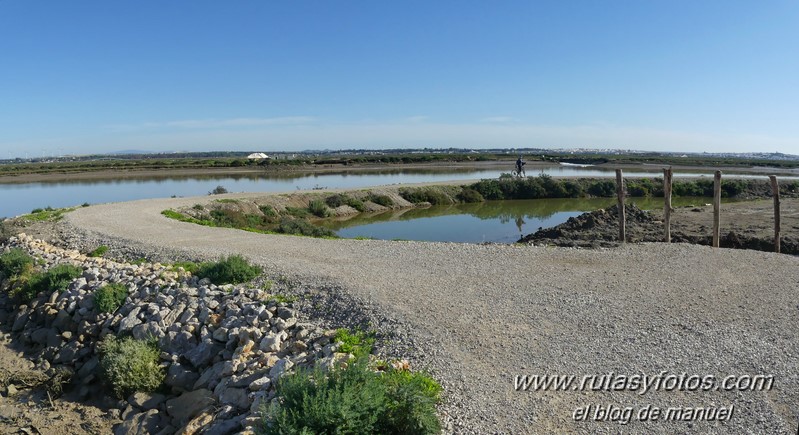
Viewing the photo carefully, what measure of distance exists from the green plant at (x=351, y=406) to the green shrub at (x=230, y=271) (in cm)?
570

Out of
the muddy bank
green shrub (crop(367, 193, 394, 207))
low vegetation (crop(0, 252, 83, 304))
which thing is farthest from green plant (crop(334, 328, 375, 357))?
green shrub (crop(367, 193, 394, 207))

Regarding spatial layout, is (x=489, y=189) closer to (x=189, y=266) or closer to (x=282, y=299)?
(x=189, y=266)

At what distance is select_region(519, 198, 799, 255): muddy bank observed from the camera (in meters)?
17.3

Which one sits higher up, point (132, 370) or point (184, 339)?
point (184, 339)

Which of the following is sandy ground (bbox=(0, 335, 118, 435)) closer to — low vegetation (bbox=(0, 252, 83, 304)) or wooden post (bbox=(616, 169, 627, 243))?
low vegetation (bbox=(0, 252, 83, 304))

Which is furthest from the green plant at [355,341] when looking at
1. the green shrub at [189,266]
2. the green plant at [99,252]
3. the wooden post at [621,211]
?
the wooden post at [621,211]

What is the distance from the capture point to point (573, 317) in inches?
336

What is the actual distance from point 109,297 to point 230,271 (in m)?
2.49

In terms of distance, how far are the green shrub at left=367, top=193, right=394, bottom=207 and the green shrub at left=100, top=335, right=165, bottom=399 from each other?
26.5m

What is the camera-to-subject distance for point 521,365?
6793 mm

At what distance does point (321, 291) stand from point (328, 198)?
23354 millimetres

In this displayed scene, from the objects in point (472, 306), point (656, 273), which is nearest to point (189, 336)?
point (472, 306)

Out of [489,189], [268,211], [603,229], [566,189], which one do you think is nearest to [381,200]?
[268,211]

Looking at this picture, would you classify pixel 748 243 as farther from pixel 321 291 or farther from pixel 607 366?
pixel 321 291
